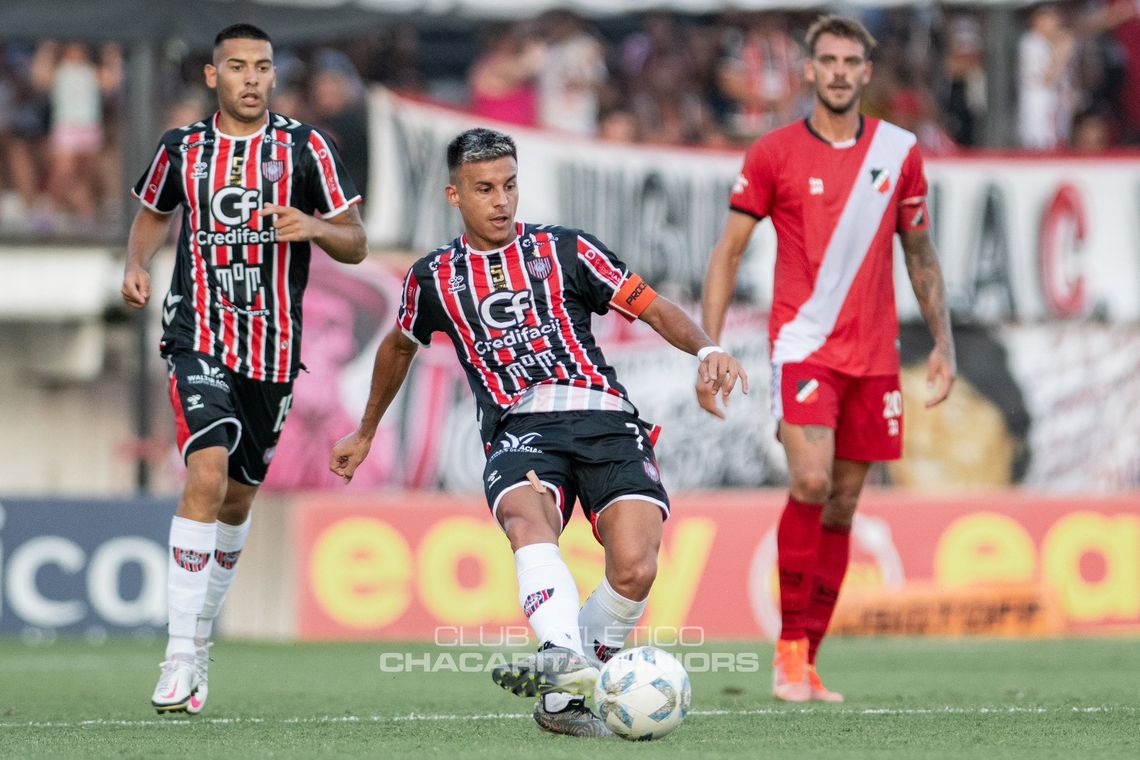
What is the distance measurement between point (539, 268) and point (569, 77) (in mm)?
8966

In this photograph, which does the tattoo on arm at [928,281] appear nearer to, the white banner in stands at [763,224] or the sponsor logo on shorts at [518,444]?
the sponsor logo on shorts at [518,444]

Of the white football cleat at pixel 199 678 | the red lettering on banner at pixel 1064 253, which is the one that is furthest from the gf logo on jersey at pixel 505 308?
the red lettering on banner at pixel 1064 253

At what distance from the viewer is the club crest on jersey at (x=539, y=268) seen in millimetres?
6230

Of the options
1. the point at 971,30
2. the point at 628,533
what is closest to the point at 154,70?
the point at 971,30

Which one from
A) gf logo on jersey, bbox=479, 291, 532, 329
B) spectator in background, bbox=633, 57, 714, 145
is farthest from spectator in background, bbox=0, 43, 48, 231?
gf logo on jersey, bbox=479, 291, 532, 329

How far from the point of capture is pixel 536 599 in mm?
5605

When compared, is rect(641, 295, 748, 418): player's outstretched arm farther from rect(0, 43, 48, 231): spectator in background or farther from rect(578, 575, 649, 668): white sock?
rect(0, 43, 48, 231): spectator in background

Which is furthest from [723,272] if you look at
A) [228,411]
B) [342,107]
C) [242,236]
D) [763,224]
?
[342,107]

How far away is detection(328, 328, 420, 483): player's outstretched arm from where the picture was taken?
638cm

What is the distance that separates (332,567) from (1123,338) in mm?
6153

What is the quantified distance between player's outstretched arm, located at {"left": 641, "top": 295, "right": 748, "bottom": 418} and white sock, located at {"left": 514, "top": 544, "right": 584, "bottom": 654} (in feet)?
2.23

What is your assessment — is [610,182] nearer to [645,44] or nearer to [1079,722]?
[645,44]

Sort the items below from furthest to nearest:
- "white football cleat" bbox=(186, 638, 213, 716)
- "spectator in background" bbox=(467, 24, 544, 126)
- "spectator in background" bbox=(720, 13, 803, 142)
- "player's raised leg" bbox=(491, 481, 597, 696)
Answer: "spectator in background" bbox=(720, 13, 803, 142) → "spectator in background" bbox=(467, 24, 544, 126) → "white football cleat" bbox=(186, 638, 213, 716) → "player's raised leg" bbox=(491, 481, 597, 696)

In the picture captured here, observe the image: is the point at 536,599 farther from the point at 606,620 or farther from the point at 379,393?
the point at 379,393
